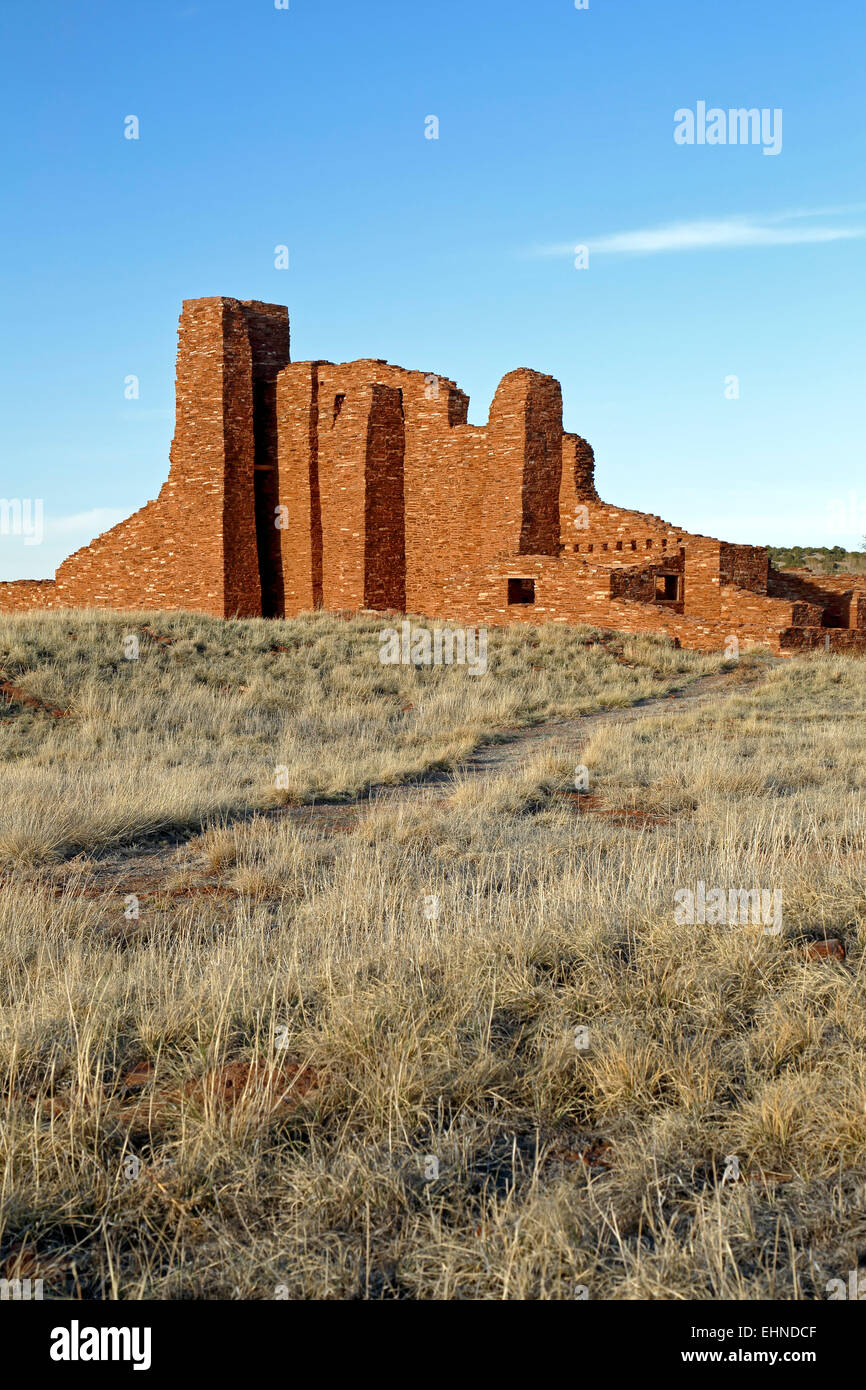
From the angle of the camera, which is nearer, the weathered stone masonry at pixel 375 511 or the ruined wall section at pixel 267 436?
the weathered stone masonry at pixel 375 511

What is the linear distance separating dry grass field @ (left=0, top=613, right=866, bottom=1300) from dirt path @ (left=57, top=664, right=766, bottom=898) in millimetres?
57

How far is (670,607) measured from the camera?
2394 cm

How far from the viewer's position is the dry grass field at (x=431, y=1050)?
272 centimetres

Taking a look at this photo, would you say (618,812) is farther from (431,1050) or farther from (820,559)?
(820,559)

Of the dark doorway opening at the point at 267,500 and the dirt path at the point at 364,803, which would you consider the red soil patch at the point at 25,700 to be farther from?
the dark doorway opening at the point at 267,500

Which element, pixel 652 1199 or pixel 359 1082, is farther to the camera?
pixel 359 1082

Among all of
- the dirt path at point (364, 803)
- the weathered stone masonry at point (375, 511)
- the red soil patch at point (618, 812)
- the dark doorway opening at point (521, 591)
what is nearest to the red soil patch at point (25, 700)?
the dirt path at point (364, 803)

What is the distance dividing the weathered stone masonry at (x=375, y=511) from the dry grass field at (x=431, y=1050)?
16.6 metres

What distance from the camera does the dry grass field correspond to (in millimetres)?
2725

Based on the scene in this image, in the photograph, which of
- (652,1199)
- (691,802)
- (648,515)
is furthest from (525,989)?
(648,515)

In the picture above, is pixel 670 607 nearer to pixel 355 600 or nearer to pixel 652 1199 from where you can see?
pixel 355 600

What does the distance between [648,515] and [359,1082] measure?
23302mm

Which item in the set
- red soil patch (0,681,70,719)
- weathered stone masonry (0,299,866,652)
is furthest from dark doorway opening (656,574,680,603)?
red soil patch (0,681,70,719)

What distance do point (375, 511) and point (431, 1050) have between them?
76.6 ft
